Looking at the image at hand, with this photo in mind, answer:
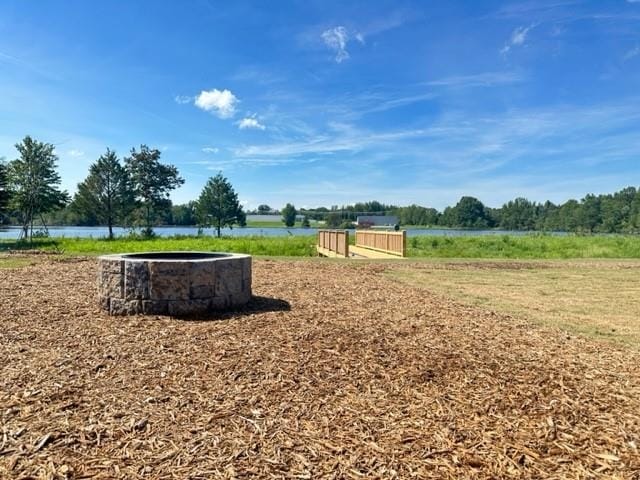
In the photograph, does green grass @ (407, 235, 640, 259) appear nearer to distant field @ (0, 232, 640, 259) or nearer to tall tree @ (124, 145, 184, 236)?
distant field @ (0, 232, 640, 259)

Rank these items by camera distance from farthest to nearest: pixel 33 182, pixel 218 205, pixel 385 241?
pixel 218 205, pixel 33 182, pixel 385 241

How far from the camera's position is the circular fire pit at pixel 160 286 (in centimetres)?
468

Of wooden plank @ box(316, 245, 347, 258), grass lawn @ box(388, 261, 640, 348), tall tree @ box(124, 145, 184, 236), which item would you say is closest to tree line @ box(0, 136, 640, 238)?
tall tree @ box(124, 145, 184, 236)

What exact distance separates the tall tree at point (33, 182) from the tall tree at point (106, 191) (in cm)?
837

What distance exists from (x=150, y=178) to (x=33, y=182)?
38.2 feet

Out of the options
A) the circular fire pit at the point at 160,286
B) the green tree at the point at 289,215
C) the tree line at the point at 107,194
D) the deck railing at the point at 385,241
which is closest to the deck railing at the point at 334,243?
the deck railing at the point at 385,241

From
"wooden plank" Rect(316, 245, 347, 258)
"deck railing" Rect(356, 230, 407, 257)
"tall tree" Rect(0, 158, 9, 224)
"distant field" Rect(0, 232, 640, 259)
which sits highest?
"tall tree" Rect(0, 158, 9, 224)

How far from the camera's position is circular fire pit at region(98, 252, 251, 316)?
4676mm

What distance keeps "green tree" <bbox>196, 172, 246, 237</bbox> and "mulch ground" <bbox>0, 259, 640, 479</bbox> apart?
38.9 metres

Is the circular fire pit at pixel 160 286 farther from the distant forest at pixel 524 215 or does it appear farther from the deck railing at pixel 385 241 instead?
the distant forest at pixel 524 215

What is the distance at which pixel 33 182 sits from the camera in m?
24.1

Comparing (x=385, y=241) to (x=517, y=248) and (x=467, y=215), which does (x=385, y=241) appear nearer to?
(x=517, y=248)

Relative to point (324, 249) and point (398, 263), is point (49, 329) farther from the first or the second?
point (324, 249)

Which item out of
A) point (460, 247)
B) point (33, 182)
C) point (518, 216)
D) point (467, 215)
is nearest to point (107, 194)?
point (33, 182)
